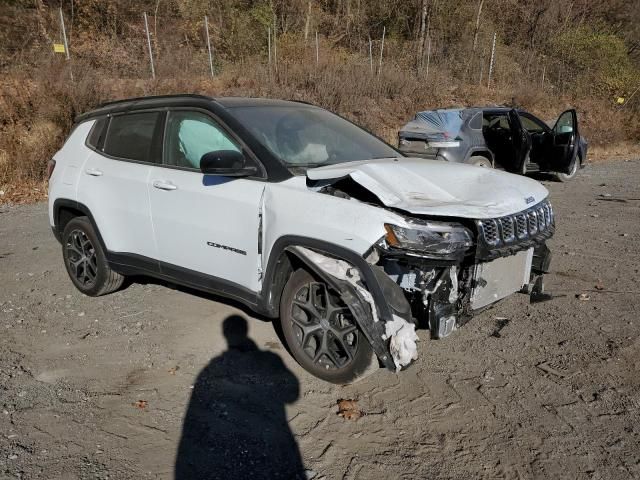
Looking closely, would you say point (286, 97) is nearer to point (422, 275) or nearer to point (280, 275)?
point (280, 275)

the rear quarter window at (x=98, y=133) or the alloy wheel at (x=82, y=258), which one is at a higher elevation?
the rear quarter window at (x=98, y=133)

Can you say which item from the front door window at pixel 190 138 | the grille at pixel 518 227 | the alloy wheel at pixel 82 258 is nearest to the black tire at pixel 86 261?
the alloy wheel at pixel 82 258

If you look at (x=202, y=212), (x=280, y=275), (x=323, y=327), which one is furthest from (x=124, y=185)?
(x=323, y=327)

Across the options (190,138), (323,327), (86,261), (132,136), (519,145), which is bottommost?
(519,145)

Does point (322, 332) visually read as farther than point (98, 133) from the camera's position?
No

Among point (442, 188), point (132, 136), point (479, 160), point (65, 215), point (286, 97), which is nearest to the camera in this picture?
point (442, 188)

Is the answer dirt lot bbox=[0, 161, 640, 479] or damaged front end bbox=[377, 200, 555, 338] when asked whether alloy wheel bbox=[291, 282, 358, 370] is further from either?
damaged front end bbox=[377, 200, 555, 338]

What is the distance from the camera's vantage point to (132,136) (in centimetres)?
457

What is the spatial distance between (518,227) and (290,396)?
175 cm

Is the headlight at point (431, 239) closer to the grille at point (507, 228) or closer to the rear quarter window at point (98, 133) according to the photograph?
the grille at point (507, 228)

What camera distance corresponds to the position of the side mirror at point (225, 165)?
138 inches

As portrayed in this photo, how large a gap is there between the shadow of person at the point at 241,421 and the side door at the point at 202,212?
54 centimetres

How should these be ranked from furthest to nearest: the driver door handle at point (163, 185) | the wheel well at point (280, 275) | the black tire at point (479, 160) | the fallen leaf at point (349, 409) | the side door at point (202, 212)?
the black tire at point (479, 160), the driver door handle at point (163, 185), the side door at point (202, 212), the wheel well at point (280, 275), the fallen leaf at point (349, 409)

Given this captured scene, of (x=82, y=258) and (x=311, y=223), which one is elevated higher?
(x=311, y=223)
